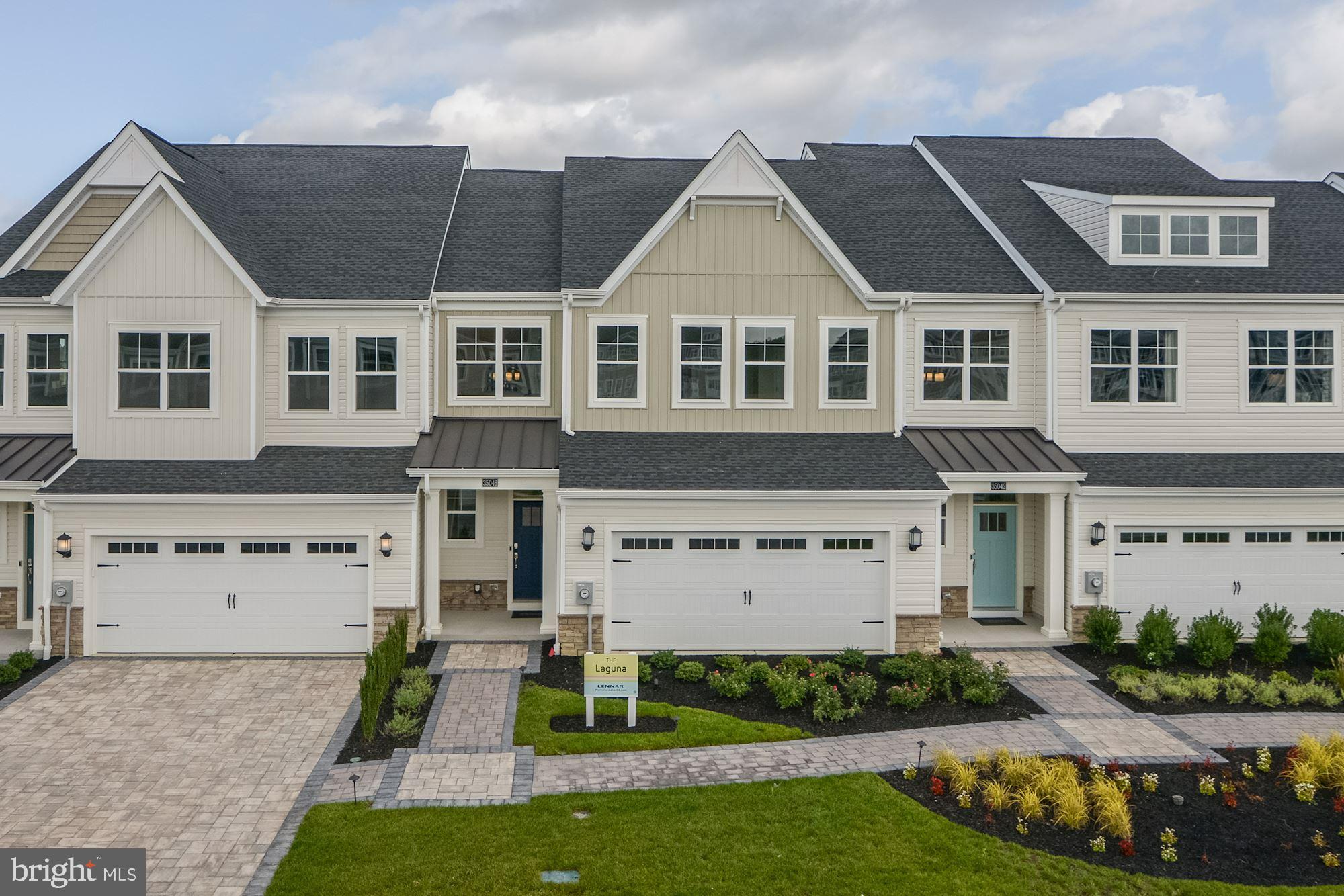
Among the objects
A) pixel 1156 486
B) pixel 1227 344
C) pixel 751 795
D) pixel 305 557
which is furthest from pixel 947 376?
pixel 305 557

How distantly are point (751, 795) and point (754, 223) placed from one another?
10.9 metres

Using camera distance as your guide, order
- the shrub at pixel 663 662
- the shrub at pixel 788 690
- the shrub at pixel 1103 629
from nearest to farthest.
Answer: the shrub at pixel 788 690 → the shrub at pixel 663 662 → the shrub at pixel 1103 629

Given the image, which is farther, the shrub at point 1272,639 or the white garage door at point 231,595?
the white garage door at point 231,595

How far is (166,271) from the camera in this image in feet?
52.7

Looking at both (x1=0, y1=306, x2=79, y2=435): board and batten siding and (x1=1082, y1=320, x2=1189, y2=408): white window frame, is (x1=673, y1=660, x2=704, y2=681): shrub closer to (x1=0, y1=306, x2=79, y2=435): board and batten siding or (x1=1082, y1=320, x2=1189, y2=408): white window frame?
(x1=1082, y1=320, x2=1189, y2=408): white window frame

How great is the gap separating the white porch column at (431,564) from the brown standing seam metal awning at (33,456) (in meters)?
6.55

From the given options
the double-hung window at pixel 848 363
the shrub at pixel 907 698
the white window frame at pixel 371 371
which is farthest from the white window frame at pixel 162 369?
the shrub at pixel 907 698

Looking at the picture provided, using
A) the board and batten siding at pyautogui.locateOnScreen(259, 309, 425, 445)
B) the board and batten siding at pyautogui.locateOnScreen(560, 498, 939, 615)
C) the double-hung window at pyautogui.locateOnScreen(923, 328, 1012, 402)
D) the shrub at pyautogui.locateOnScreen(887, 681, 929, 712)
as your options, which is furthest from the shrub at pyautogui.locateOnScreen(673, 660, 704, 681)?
the double-hung window at pyautogui.locateOnScreen(923, 328, 1012, 402)

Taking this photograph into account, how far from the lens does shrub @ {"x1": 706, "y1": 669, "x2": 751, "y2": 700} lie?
1334 centimetres

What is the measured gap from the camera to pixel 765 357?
17.3 meters

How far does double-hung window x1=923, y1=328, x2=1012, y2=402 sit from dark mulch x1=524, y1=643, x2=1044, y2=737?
6.38 meters

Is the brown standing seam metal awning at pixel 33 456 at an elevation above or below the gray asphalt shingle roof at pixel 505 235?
below

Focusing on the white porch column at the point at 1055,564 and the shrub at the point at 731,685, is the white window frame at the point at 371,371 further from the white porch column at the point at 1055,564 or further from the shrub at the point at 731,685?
the white porch column at the point at 1055,564

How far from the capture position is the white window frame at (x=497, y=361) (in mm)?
17938
